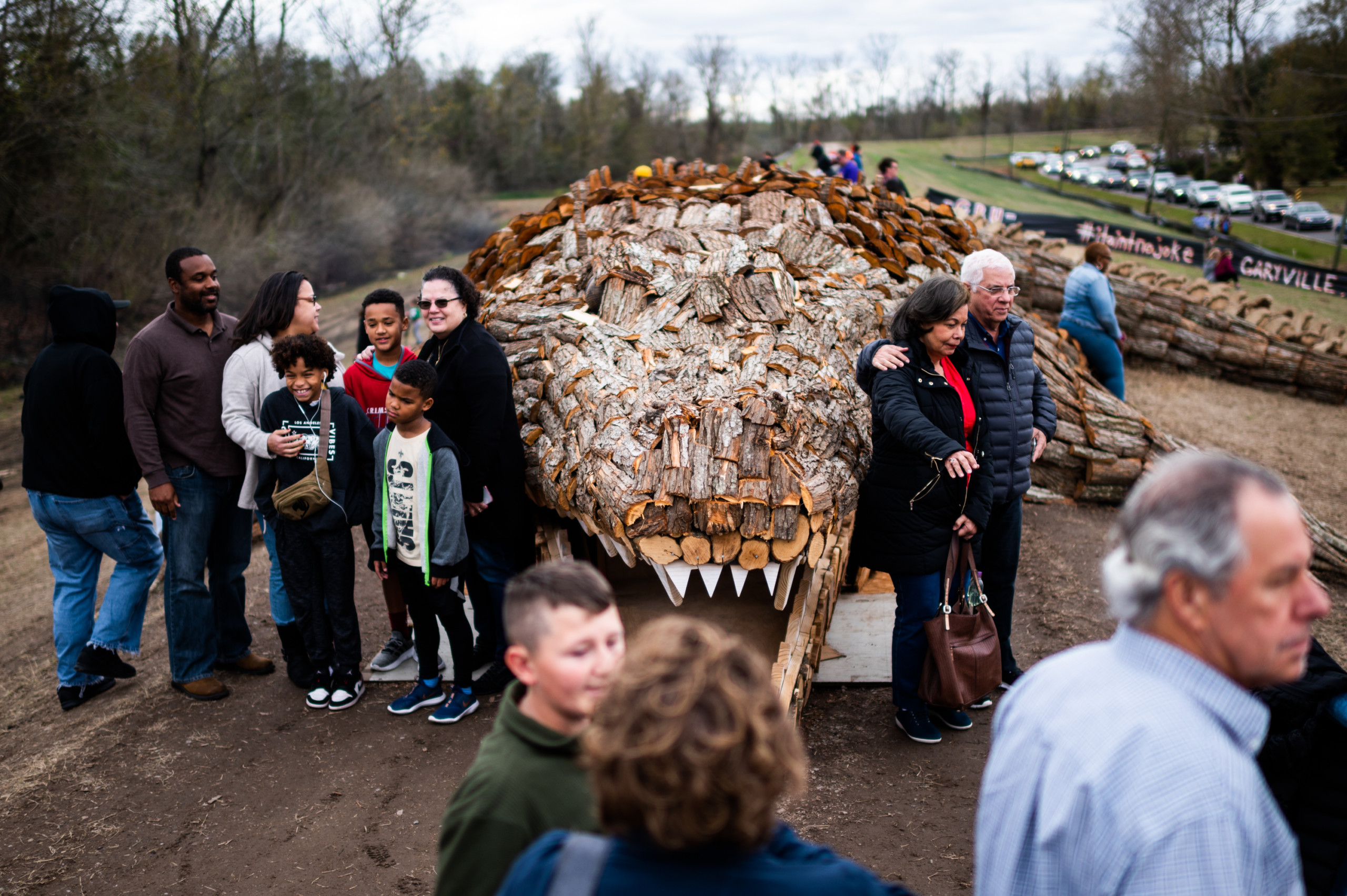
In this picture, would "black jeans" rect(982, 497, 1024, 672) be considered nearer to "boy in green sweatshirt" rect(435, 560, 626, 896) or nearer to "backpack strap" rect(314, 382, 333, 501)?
"boy in green sweatshirt" rect(435, 560, 626, 896)

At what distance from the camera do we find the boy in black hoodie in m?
4.00

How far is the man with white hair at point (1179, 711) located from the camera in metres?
1.27

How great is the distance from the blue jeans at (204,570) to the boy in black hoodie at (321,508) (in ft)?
1.01

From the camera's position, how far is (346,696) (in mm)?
4219

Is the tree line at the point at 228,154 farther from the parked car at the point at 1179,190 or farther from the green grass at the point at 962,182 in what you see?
the parked car at the point at 1179,190

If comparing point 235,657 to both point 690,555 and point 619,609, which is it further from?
point 690,555

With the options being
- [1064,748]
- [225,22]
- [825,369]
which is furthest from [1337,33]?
[1064,748]

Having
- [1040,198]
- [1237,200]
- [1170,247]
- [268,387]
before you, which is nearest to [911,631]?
[268,387]

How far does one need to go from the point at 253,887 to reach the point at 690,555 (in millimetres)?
1863

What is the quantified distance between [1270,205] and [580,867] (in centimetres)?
3747

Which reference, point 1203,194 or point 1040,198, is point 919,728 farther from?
point 1203,194

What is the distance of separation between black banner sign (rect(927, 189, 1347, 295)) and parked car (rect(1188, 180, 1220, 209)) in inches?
402

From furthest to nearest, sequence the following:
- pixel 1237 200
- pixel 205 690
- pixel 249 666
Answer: pixel 1237 200 → pixel 249 666 → pixel 205 690

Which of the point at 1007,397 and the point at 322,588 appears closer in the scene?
the point at 1007,397
